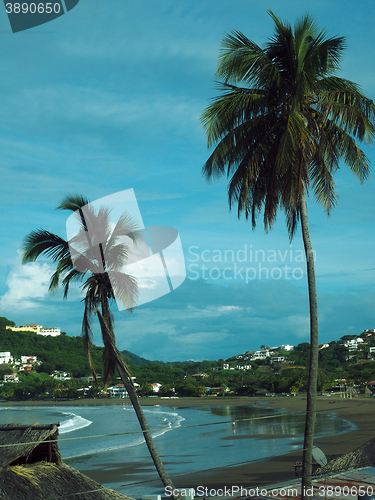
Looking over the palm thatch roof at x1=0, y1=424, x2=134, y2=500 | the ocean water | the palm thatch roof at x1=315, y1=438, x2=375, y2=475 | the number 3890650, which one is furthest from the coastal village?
the number 3890650

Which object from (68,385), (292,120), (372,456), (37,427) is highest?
(292,120)

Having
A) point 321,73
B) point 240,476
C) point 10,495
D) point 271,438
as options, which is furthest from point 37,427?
point 271,438

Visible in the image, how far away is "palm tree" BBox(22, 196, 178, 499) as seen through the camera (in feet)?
30.1

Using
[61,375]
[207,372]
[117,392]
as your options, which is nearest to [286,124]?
[61,375]

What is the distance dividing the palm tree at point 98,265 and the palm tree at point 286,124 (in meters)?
2.34

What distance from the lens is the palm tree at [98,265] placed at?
361 inches

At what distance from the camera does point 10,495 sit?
614 cm

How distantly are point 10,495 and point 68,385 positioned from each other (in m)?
72.4

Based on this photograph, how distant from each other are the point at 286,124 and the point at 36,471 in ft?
21.8

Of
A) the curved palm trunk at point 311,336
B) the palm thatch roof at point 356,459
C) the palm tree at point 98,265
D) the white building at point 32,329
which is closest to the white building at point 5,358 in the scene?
the white building at point 32,329

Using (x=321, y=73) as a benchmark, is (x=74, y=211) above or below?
below

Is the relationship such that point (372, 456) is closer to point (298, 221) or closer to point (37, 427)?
point (298, 221)

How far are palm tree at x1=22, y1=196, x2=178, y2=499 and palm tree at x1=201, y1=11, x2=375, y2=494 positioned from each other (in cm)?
234

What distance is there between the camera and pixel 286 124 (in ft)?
26.6
